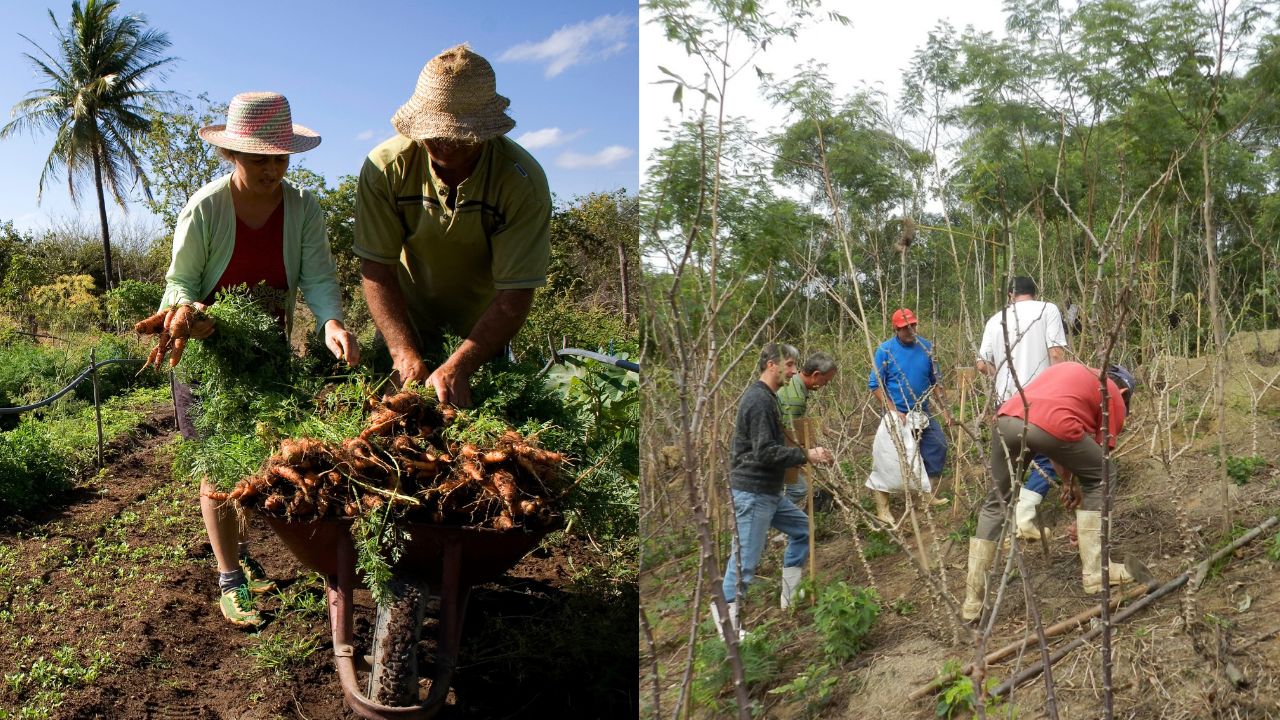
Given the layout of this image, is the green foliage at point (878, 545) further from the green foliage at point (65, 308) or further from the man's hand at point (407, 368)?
the green foliage at point (65, 308)

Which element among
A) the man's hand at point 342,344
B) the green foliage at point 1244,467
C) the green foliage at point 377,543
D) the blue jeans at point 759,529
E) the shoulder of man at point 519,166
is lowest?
the blue jeans at point 759,529

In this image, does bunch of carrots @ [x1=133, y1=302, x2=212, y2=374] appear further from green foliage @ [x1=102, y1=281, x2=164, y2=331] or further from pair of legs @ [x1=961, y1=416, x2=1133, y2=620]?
pair of legs @ [x1=961, y1=416, x2=1133, y2=620]

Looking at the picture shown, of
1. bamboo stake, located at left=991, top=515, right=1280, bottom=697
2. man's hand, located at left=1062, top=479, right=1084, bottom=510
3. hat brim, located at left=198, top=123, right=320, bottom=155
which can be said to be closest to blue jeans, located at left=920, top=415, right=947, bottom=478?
man's hand, located at left=1062, top=479, right=1084, bottom=510

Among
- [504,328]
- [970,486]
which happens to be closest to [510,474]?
[504,328]

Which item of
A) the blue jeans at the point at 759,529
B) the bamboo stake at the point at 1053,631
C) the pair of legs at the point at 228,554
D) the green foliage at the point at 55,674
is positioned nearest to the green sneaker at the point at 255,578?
the pair of legs at the point at 228,554

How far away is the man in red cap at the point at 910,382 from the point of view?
2.62 metres

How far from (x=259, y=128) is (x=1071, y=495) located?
264cm

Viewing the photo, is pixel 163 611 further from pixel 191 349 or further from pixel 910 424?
pixel 910 424

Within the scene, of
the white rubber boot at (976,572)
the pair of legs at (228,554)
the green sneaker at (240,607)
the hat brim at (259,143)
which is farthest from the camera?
the green sneaker at (240,607)

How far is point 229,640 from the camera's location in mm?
3283

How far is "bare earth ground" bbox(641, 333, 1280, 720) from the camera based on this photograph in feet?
7.53

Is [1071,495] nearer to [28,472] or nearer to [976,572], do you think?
[976,572]

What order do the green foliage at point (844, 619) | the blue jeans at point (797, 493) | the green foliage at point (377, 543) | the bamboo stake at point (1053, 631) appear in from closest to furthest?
1. the green foliage at point (377, 543)
2. the bamboo stake at point (1053, 631)
3. the green foliage at point (844, 619)
4. the blue jeans at point (797, 493)

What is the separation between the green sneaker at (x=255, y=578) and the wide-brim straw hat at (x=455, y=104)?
1733 mm
